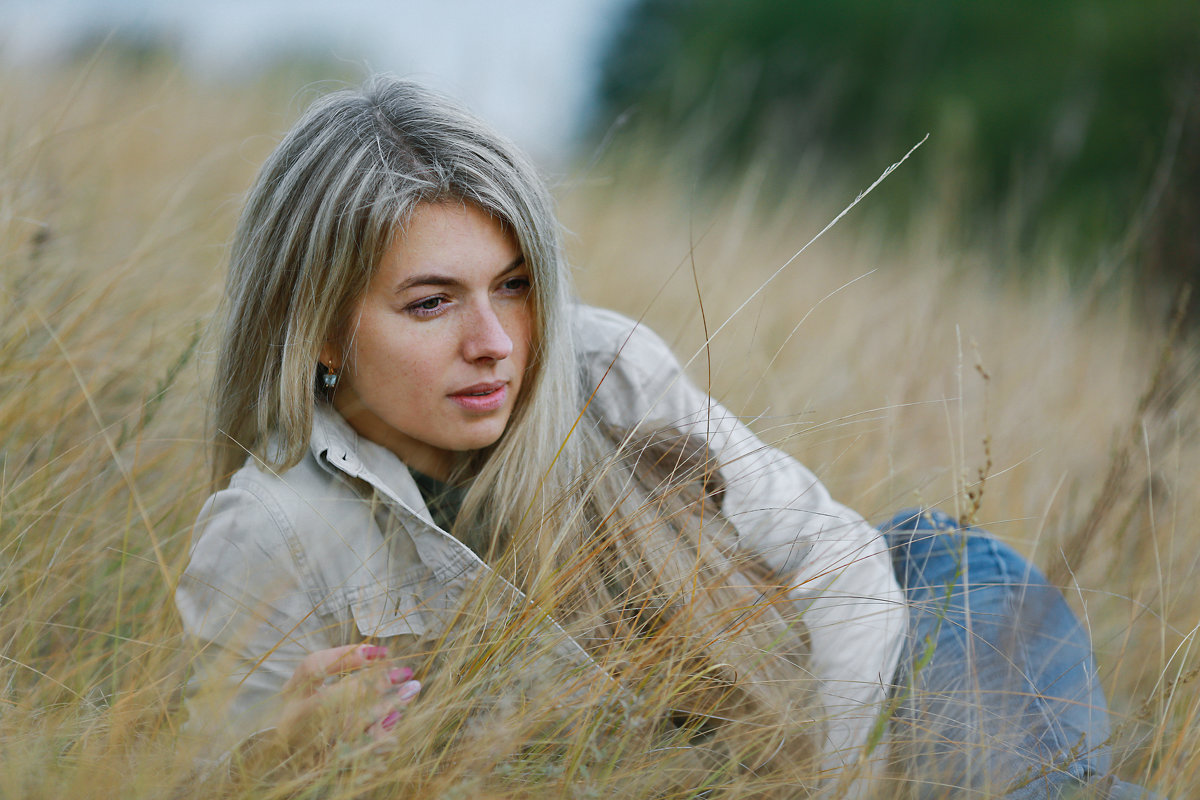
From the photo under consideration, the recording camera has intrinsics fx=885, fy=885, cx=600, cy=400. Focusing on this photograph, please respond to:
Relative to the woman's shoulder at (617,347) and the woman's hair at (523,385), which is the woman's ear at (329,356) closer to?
the woman's hair at (523,385)

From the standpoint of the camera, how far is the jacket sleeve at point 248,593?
5.03 ft

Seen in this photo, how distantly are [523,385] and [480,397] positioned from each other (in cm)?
14

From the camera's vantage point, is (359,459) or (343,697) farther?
(359,459)

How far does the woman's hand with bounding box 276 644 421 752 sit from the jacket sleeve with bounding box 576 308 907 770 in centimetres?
65

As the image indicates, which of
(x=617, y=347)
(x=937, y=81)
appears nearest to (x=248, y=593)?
(x=617, y=347)

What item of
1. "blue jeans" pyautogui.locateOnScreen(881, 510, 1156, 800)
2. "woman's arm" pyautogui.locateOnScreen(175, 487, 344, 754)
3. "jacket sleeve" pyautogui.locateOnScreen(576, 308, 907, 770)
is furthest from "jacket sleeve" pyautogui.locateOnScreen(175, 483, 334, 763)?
"blue jeans" pyautogui.locateOnScreen(881, 510, 1156, 800)

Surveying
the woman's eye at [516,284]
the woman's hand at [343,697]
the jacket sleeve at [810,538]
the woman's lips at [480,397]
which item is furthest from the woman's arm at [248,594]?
the jacket sleeve at [810,538]

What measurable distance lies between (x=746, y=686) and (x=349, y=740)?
62 cm

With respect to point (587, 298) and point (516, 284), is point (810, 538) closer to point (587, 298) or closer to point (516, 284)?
point (516, 284)

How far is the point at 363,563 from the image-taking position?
4.87ft

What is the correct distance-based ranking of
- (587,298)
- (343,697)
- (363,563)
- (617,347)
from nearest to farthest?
1. (343,697)
2. (363,563)
3. (617,347)
4. (587,298)

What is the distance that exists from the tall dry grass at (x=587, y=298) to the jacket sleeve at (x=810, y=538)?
11 cm

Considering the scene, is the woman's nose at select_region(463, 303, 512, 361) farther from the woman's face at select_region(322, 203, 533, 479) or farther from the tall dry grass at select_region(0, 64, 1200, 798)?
the tall dry grass at select_region(0, 64, 1200, 798)

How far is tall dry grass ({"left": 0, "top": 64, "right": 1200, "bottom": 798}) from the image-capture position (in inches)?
54.1
